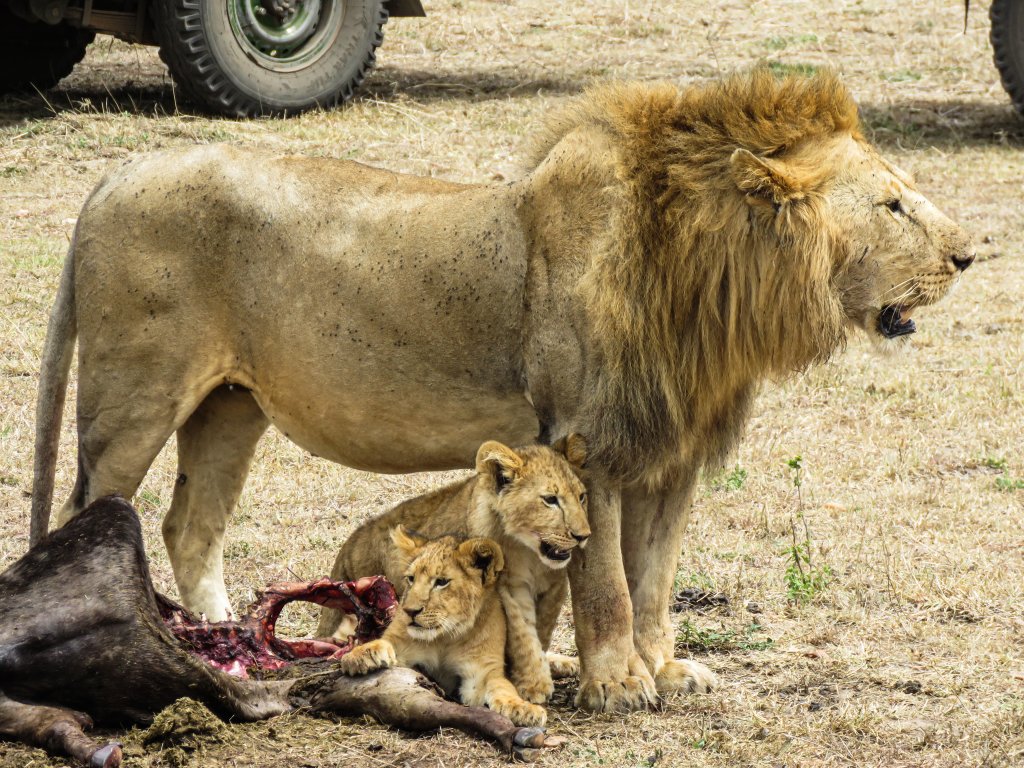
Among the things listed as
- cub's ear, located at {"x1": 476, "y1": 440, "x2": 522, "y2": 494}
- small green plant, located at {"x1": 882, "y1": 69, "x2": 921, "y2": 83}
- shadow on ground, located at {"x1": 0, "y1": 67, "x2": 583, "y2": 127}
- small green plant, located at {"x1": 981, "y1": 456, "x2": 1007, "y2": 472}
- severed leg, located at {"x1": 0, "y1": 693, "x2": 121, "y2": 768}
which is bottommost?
small green plant, located at {"x1": 981, "y1": 456, "x2": 1007, "y2": 472}

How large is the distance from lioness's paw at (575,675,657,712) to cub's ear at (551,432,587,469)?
0.63 metres

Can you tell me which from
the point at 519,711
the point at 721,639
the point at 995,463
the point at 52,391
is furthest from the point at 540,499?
the point at 995,463

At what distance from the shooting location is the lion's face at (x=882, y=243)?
4.34 metres

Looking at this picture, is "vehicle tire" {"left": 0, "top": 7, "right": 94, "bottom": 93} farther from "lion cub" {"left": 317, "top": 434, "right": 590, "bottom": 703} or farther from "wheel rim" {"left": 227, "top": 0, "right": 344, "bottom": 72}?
"lion cub" {"left": 317, "top": 434, "right": 590, "bottom": 703}

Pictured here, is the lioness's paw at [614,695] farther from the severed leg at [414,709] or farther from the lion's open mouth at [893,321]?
the lion's open mouth at [893,321]

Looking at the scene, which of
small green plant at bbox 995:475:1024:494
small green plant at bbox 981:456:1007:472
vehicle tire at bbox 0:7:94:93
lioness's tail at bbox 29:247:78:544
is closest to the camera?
lioness's tail at bbox 29:247:78:544

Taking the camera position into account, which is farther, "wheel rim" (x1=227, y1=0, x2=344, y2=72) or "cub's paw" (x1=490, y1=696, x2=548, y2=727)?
"wheel rim" (x1=227, y1=0, x2=344, y2=72)

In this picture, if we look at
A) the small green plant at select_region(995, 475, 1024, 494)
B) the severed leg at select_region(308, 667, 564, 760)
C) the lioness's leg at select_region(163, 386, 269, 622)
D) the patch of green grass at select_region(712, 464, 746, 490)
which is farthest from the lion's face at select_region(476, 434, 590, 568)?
the small green plant at select_region(995, 475, 1024, 494)

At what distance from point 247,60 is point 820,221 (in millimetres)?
7295

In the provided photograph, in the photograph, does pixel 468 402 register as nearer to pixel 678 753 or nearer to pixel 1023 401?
pixel 678 753

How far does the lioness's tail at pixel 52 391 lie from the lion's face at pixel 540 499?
1.60 m

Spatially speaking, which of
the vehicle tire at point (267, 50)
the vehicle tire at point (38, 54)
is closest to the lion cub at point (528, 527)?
the vehicle tire at point (267, 50)

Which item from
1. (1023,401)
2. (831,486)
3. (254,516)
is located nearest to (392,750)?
(254,516)

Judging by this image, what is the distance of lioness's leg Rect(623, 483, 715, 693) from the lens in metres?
4.73
